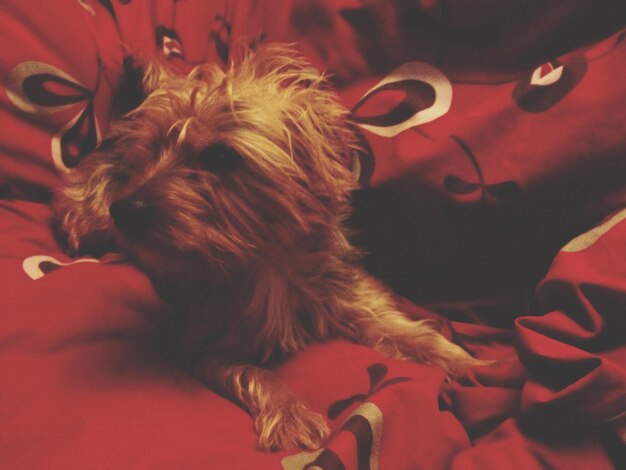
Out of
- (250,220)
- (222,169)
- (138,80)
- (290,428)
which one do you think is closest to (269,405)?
(290,428)

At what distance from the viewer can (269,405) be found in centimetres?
99

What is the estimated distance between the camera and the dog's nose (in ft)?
3.18

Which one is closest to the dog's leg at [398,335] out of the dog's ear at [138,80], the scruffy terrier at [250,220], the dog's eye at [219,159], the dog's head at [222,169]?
the scruffy terrier at [250,220]

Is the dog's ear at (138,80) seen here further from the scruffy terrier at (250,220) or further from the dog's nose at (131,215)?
the dog's nose at (131,215)

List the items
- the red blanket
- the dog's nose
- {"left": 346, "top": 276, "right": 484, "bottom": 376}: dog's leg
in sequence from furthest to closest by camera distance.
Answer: {"left": 346, "top": 276, "right": 484, "bottom": 376}: dog's leg
the dog's nose
the red blanket

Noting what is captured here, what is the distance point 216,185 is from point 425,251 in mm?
475

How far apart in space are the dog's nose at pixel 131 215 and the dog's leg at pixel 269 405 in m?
0.35

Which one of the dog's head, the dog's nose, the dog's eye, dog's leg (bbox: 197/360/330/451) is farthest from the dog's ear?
dog's leg (bbox: 197/360/330/451)

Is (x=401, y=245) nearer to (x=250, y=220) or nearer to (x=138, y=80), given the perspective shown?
(x=250, y=220)

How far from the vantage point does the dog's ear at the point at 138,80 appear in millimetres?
1269

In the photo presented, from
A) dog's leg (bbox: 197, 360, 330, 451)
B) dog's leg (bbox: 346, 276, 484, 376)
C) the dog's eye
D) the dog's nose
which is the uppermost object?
the dog's eye

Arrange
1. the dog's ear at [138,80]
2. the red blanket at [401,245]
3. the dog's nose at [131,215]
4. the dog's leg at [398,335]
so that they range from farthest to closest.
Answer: the dog's ear at [138,80] < the dog's leg at [398,335] < the dog's nose at [131,215] < the red blanket at [401,245]

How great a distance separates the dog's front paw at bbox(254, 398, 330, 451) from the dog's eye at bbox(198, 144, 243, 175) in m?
0.44

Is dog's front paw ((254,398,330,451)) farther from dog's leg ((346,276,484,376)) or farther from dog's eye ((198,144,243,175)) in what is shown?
dog's eye ((198,144,243,175))
